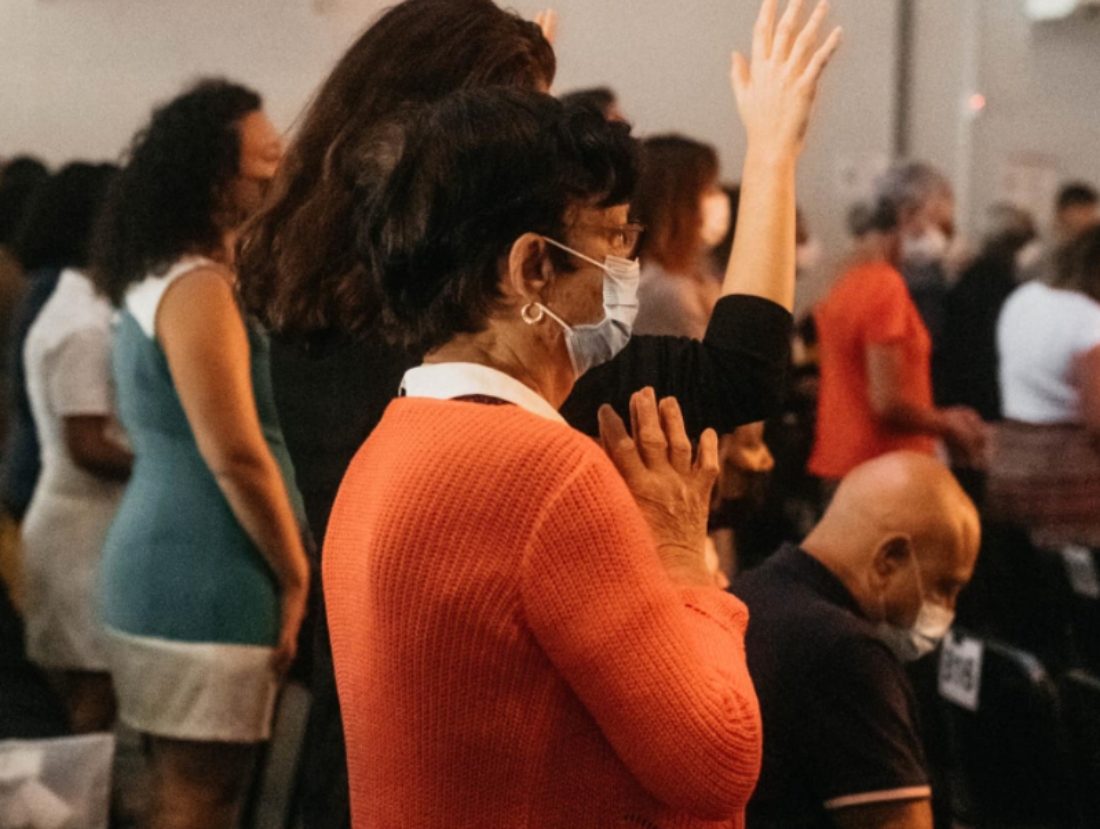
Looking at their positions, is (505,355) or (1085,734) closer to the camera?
(505,355)

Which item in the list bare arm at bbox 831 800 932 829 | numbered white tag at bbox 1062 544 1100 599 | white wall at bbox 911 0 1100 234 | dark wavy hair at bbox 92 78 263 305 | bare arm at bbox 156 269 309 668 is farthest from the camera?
white wall at bbox 911 0 1100 234

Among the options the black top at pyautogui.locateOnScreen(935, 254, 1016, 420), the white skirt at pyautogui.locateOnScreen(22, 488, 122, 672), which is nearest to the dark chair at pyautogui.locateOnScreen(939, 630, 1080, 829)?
the white skirt at pyautogui.locateOnScreen(22, 488, 122, 672)

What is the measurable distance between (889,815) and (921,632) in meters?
0.42

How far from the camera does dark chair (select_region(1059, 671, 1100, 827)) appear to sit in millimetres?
2170

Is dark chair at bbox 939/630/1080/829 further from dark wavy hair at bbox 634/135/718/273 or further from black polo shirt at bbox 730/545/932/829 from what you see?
dark wavy hair at bbox 634/135/718/273

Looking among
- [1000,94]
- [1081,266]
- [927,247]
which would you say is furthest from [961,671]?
[1000,94]

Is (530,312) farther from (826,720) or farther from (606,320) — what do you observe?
(826,720)

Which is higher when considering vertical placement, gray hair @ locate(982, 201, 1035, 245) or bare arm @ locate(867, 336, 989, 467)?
gray hair @ locate(982, 201, 1035, 245)

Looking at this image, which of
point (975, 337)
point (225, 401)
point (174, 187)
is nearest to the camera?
point (225, 401)

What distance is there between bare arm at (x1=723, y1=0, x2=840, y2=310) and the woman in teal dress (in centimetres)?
95

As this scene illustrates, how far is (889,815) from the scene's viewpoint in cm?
175

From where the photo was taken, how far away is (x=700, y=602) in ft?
3.87

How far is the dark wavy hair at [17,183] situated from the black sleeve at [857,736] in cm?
264

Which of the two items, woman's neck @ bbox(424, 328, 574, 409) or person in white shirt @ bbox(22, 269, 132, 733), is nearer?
woman's neck @ bbox(424, 328, 574, 409)
